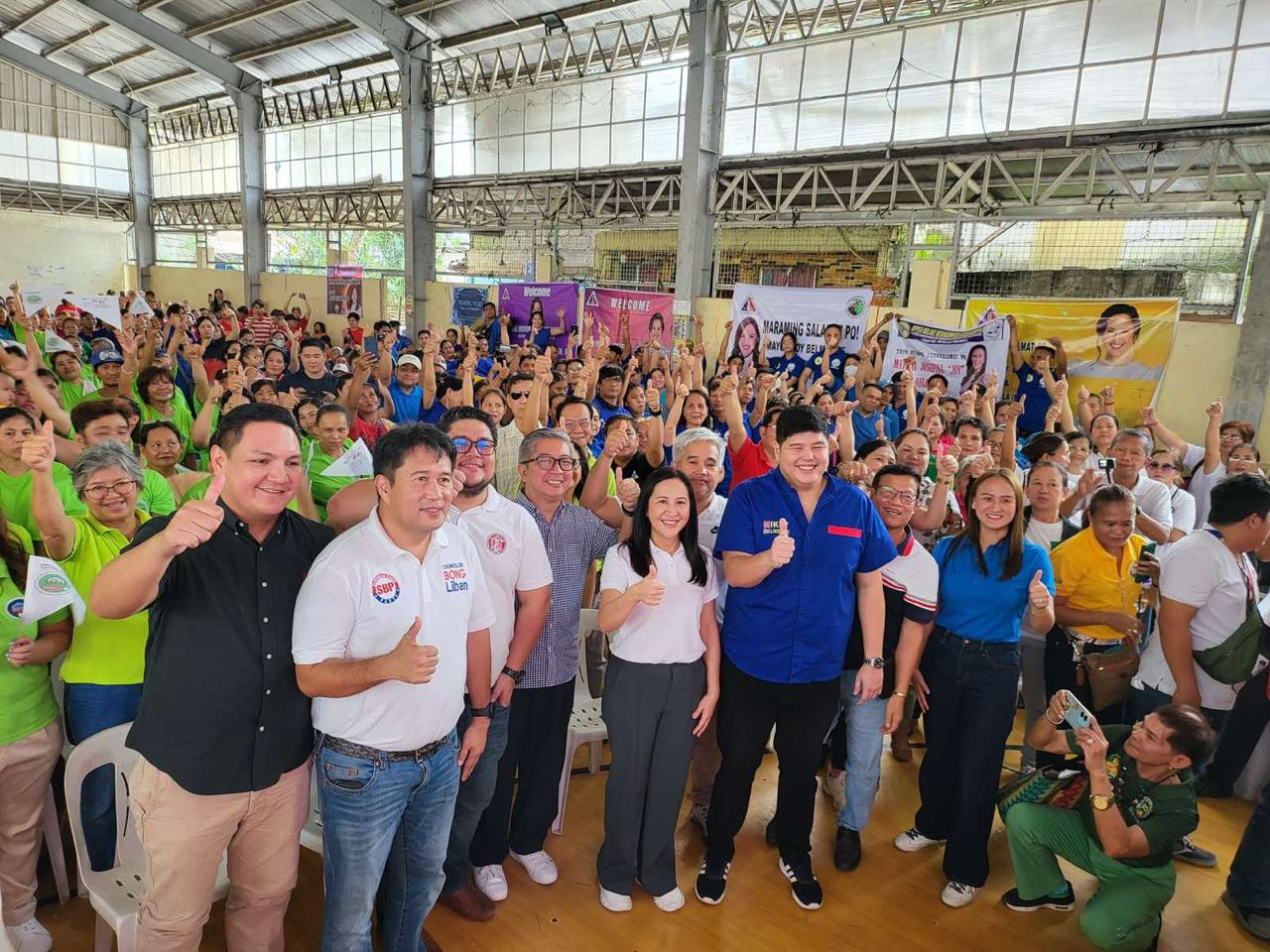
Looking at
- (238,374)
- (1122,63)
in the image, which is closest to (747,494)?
(238,374)

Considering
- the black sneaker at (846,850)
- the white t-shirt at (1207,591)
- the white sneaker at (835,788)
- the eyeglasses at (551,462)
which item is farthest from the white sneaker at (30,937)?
the white t-shirt at (1207,591)

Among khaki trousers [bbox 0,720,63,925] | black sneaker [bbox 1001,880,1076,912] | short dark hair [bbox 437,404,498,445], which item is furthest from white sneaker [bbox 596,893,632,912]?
khaki trousers [bbox 0,720,63,925]

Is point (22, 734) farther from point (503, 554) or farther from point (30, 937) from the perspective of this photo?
point (503, 554)

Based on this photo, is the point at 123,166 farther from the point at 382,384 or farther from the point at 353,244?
the point at 382,384

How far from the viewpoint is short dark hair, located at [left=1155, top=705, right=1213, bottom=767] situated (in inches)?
87.7

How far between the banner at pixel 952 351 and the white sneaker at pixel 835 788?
15.3 feet

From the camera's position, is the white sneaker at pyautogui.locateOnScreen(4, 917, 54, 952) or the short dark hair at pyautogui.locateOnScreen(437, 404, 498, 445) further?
the short dark hair at pyautogui.locateOnScreen(437, 404, 498, 445)

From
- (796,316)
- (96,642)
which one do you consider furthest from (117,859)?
(796,316)

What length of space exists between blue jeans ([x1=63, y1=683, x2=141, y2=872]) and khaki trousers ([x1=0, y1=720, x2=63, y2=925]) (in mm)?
74

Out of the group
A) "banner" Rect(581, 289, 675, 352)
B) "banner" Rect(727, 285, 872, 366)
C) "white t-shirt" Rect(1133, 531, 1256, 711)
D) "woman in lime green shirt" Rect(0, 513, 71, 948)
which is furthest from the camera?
"banner" Rect(581, 289, 675, 352)

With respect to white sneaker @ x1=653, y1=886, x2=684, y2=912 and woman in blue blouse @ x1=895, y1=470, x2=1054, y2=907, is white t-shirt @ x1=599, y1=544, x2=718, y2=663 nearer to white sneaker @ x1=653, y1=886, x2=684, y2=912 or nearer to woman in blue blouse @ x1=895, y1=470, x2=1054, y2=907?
white sneaker @ x1=653, y1=886, x2=684, y2=912

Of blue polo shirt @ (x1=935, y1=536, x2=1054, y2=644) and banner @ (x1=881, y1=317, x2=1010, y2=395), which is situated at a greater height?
banner @ (x1=881, y1=317, x2=1010, y2=395)

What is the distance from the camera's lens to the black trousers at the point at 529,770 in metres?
2.46

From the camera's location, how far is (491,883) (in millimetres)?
2500
